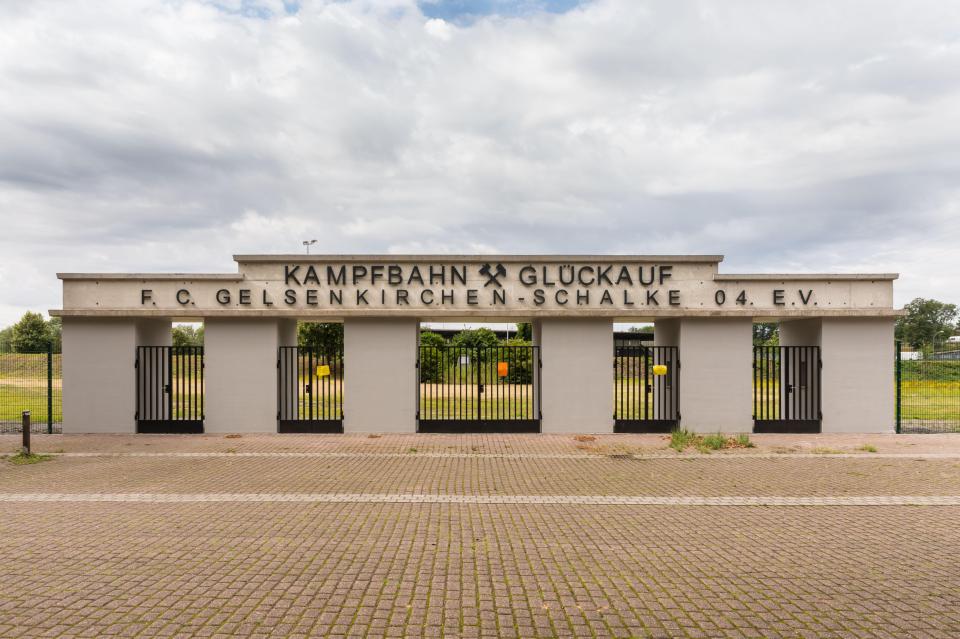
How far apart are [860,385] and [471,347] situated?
1086 cm

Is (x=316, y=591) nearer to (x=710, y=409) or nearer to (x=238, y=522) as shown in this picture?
(x=238, y=522)

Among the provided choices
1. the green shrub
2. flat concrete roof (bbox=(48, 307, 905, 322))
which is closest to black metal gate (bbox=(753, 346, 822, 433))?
flat concrete roof (bbox=(48, 307, 905, 322))

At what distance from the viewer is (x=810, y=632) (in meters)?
4.73

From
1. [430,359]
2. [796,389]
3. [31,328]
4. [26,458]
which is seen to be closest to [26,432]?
[26,458]

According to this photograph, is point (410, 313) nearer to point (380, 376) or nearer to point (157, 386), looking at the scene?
point (380, 376)

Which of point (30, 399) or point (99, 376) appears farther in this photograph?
point (30, 399)

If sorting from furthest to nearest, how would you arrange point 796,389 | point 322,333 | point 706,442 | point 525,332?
point 525,332 < point 322,333 < point 796,389 < point 706,442

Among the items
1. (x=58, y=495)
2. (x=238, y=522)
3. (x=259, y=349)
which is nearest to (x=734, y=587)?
(x=238, y=522)

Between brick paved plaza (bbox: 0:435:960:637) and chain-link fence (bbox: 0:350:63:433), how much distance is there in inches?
223

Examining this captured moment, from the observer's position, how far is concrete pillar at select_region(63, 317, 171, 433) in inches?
633

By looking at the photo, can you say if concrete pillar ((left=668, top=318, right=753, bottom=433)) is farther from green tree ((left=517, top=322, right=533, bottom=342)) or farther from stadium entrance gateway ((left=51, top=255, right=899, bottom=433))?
green tree ((left=517, top=322, right=533, bottom=342))

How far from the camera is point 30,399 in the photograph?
87.0ft

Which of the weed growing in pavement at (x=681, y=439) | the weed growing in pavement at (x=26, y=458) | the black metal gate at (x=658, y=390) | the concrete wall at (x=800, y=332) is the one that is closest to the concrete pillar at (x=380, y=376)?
the black metal gate at (x=658, y=390)

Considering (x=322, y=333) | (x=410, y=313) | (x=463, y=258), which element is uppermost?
(x=463, y=258)
